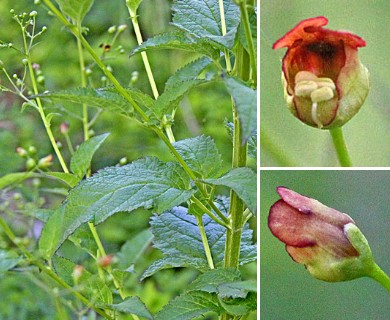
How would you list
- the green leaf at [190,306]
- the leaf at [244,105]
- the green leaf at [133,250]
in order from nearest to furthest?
the leaf at [244,105] < the green leaf at [190,306] < the green leaf at [133,250]

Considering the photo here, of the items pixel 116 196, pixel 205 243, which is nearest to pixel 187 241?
pixel 205 243

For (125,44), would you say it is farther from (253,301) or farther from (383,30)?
(253,301)

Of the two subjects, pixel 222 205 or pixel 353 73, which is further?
pixel 222 205

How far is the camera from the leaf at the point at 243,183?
46 centimetres

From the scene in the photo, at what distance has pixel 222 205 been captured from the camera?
625 mm

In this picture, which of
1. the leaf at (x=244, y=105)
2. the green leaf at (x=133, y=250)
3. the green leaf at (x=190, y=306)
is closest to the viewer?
the leaf at (x=244, y=105)

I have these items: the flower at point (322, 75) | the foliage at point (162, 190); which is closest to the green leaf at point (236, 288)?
the foliage at point (162, 190)

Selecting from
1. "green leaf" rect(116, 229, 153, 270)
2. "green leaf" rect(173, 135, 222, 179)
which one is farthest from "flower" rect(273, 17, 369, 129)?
"green leaf" rect(116, 229, 153, 270)

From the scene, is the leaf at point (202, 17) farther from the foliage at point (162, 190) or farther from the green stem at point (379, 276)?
the green stem at point (379, 276)

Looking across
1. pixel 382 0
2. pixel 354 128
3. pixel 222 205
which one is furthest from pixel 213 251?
pixel 382 0

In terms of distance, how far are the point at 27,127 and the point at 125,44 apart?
0.24 metres

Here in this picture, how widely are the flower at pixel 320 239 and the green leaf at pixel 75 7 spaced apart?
0.16 m

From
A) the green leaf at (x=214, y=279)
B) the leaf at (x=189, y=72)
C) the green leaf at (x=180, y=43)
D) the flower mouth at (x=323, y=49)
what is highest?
the flower mouth at (x=323, y=49)

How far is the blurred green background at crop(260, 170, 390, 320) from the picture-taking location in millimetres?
545
